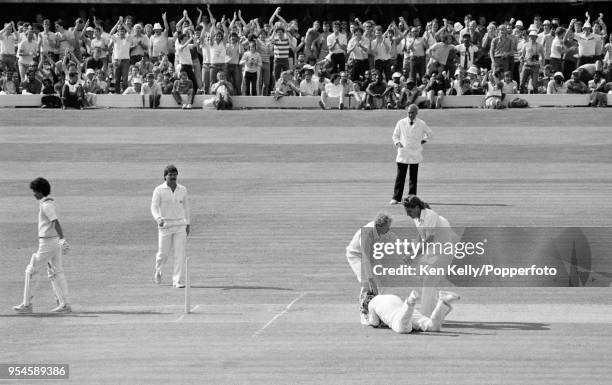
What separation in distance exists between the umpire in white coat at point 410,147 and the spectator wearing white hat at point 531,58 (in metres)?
13.4

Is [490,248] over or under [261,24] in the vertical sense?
under

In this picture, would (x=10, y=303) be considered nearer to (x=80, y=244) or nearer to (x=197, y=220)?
(x=80, y=244)

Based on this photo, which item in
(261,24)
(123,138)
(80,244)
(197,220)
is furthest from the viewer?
(261,24)

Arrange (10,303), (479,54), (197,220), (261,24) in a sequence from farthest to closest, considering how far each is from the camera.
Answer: (261,24) < (479,54) < (197,220) < (10,303)

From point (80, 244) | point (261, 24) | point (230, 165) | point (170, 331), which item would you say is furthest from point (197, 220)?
point (261, 24)

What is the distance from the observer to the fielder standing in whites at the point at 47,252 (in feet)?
53.2

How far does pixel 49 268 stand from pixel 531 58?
23.2 metres

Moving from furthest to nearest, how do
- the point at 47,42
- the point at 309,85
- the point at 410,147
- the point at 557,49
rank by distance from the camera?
1. the point at 47,42
2. the point at 309,85
3. the point at 557,49
4. the point at 410,147

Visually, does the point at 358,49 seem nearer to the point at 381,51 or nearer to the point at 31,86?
the point at 381,51

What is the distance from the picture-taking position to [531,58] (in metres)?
36.5

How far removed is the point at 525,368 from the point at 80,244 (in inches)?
411

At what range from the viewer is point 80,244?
2153 centimetres

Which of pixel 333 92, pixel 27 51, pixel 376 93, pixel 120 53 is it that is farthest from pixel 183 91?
pixel 376 93

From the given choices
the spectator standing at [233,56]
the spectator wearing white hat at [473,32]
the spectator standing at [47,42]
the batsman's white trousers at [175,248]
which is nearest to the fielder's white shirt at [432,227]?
the batsman's white trousers at [175,248]
